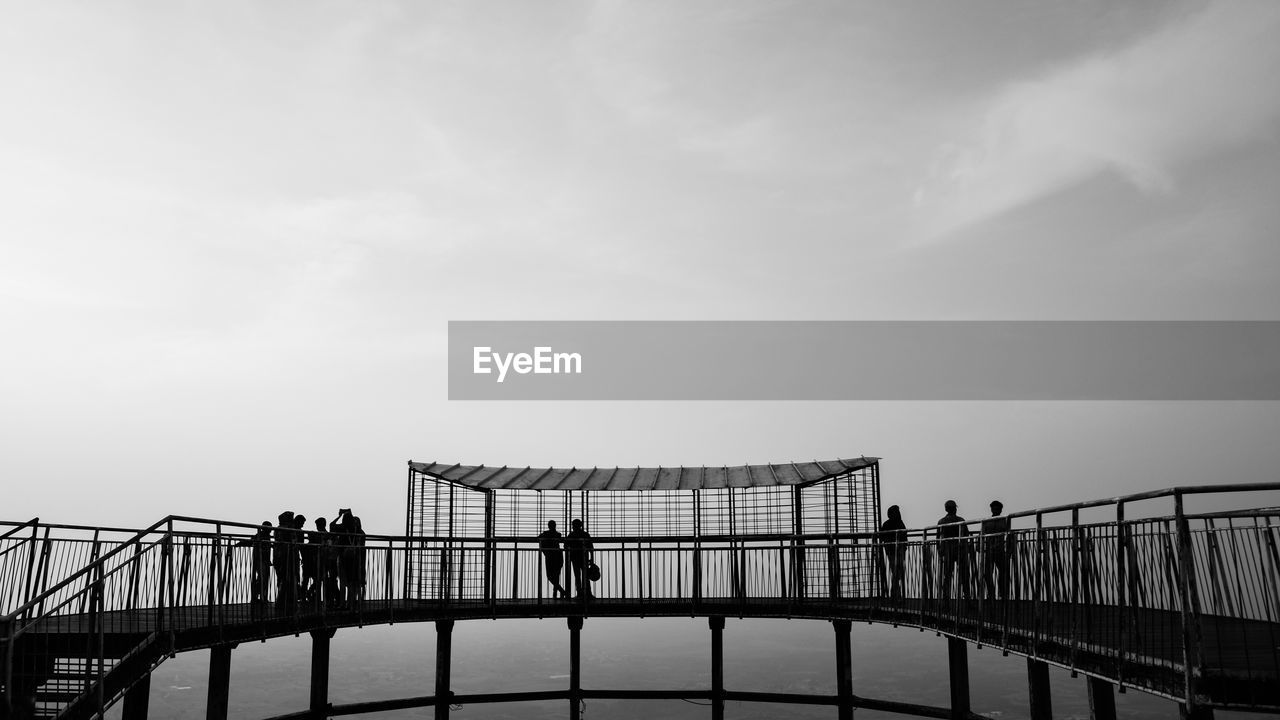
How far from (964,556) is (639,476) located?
1208 centimetres

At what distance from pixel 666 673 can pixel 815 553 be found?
184 metres

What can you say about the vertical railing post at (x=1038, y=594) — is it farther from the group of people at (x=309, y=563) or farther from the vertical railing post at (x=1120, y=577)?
the group of people at (x=309, y=563)

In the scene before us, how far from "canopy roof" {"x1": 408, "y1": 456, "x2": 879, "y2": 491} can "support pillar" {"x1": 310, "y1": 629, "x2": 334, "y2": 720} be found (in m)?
4.45

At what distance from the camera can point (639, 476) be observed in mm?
24328

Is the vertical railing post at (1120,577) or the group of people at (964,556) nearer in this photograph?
the vertical railing post at (1120,577)

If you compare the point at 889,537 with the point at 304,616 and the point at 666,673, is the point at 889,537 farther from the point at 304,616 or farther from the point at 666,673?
the point at 666,673

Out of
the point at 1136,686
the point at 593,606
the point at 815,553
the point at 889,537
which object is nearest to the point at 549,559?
the point at 593,606

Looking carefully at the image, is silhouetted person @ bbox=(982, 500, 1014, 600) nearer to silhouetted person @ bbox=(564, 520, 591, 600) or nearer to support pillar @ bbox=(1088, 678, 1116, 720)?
support pillar @ bbox=(1088, 678, 1116, 720)

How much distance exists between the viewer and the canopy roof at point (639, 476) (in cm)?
2169

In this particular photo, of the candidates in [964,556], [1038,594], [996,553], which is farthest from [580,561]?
[1038,594]

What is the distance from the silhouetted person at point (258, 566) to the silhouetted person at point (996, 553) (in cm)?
987

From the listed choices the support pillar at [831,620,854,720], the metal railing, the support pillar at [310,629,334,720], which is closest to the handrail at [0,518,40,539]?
the metal railing

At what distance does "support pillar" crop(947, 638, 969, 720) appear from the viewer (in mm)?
17438

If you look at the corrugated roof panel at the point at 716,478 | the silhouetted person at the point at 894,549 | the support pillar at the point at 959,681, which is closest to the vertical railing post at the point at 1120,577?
the silhouetted person at the point at 894,549
